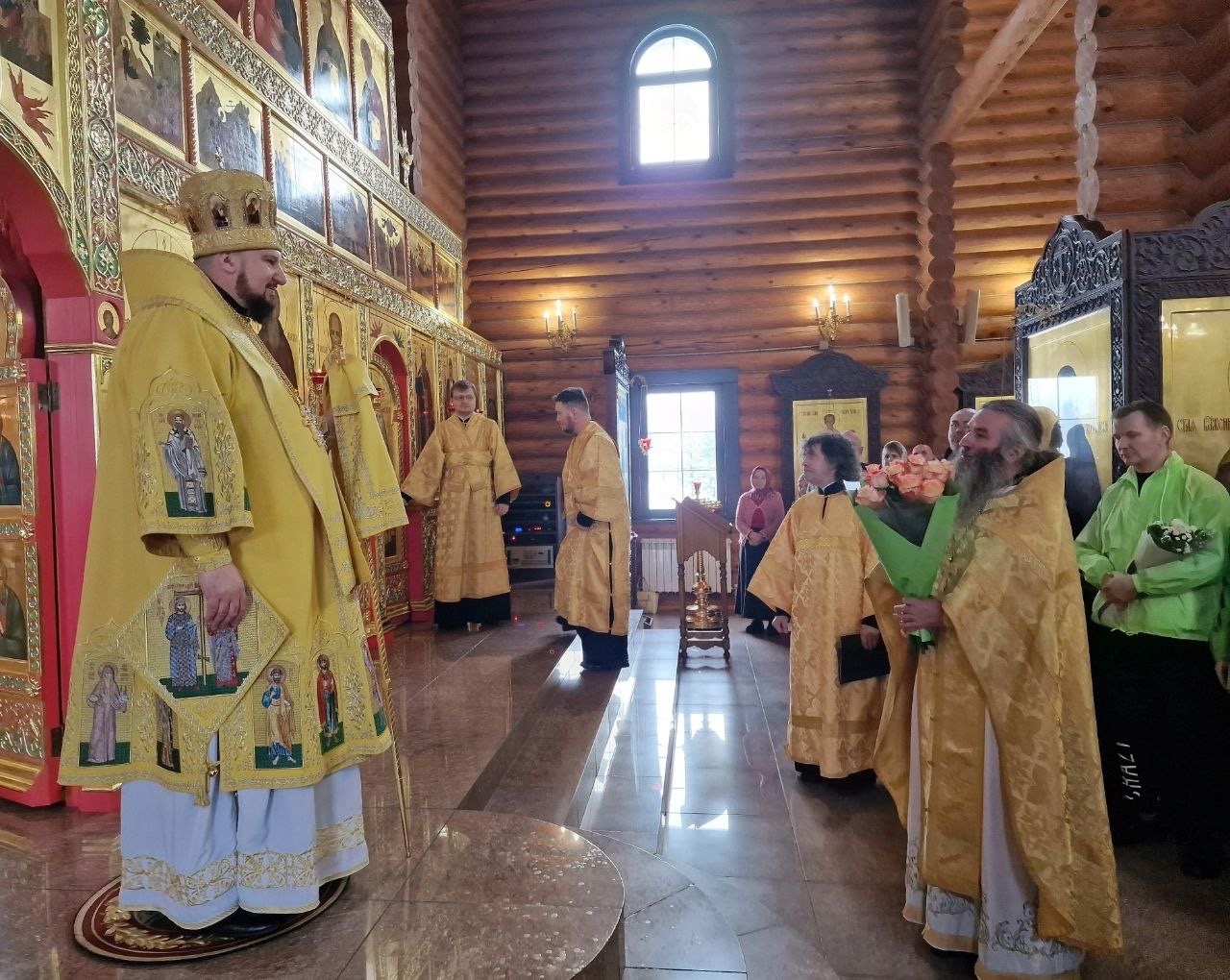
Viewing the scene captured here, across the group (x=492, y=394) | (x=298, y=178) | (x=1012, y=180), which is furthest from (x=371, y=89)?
(x=1012, y=180)

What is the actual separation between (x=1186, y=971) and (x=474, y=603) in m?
5.03

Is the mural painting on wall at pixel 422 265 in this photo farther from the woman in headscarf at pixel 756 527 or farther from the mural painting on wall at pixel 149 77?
the woman in headscarf at pixel 756 527

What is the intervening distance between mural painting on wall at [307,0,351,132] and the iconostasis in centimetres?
4

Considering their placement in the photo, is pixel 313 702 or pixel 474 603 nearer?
pixel 313 702

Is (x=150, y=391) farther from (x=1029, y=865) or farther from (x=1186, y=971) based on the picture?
(x=1186, y=971)

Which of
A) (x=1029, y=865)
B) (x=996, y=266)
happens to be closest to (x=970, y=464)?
(x=1029, y=865)

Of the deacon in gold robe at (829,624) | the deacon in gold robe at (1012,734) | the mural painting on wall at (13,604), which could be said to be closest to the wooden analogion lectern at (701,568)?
the deacon in gold robe at (829,624)

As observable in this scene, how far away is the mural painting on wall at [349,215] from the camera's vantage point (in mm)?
5875

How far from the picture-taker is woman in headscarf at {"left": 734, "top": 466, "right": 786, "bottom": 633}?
8031 millimetres

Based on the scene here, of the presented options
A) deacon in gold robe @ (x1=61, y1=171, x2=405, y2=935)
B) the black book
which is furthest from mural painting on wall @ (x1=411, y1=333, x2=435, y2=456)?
deacon in gold robe @ (x1=61, y1=171, x2=405, y2=935)

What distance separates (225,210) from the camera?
200cm

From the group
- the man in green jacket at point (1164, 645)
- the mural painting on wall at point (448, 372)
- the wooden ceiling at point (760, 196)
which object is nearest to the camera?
the man in green jacket at point (1164, 645)

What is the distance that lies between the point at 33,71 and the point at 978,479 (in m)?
3.78

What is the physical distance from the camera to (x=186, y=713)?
6.14 feet
